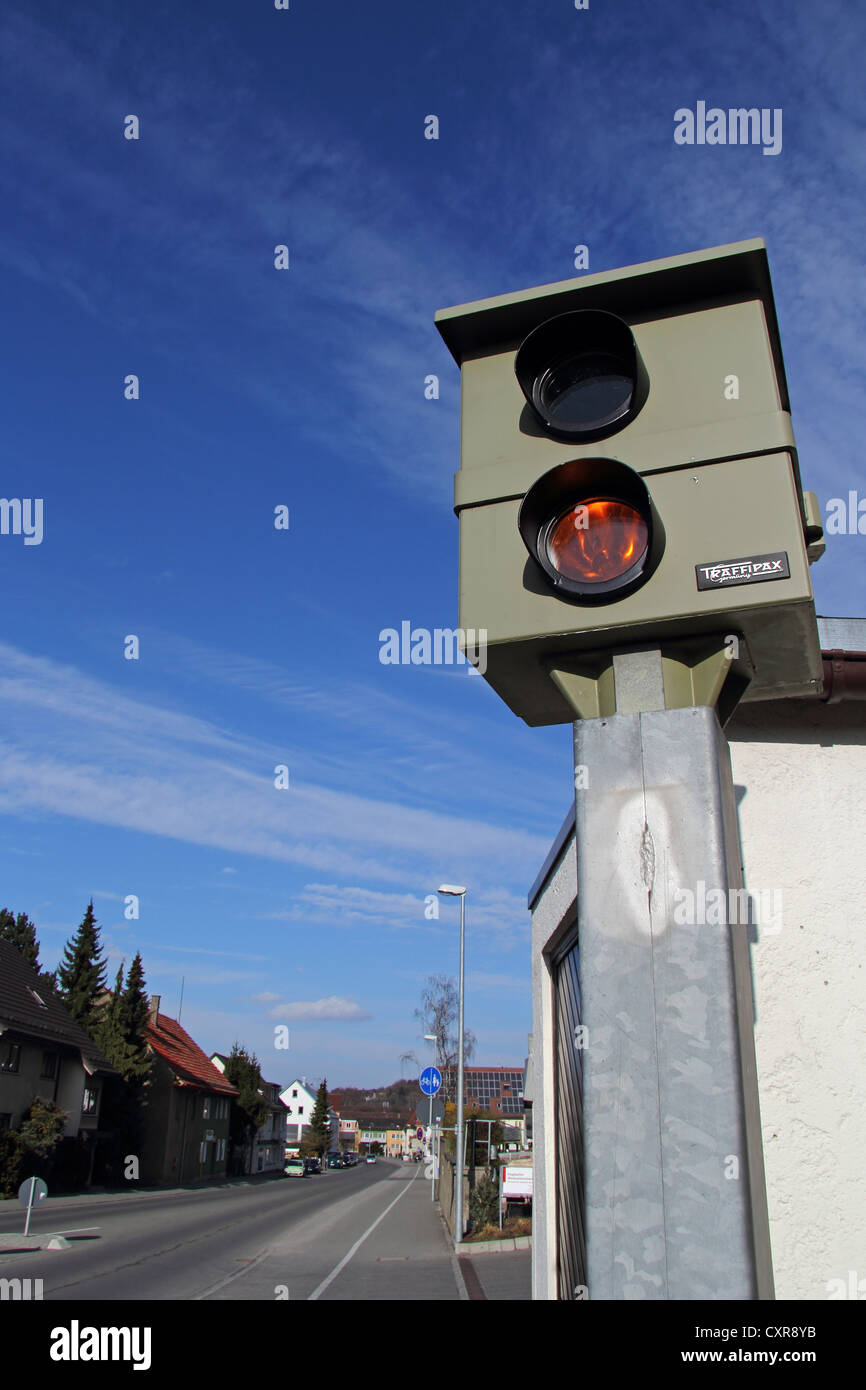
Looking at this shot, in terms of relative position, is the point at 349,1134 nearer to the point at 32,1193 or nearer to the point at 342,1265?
the point at 342,1265

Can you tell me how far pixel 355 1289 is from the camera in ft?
40.4

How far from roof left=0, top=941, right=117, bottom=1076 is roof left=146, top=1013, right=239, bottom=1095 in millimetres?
5925

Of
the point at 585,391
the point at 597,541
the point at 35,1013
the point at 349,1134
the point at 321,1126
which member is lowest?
the point at 349,1134

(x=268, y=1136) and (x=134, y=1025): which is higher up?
(x=134, y=1025)

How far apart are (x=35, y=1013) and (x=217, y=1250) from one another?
20617 millimetres

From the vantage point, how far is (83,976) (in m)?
42.5

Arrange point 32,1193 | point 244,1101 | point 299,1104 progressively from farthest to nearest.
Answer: point 299,1104 < point 244,1101 < point 32,1193

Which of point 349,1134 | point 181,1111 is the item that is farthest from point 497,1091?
point 349,1134

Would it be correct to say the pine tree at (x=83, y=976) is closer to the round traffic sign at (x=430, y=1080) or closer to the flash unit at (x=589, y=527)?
the round traffic sign at (x=430, y=1080)

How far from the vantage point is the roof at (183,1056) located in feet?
152

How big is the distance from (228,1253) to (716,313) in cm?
1793

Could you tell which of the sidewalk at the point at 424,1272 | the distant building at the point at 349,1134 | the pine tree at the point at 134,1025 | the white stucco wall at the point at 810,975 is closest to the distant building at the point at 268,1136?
the pine tree at the point at 134,1025

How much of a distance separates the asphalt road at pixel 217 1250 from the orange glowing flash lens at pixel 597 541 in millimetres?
10394
